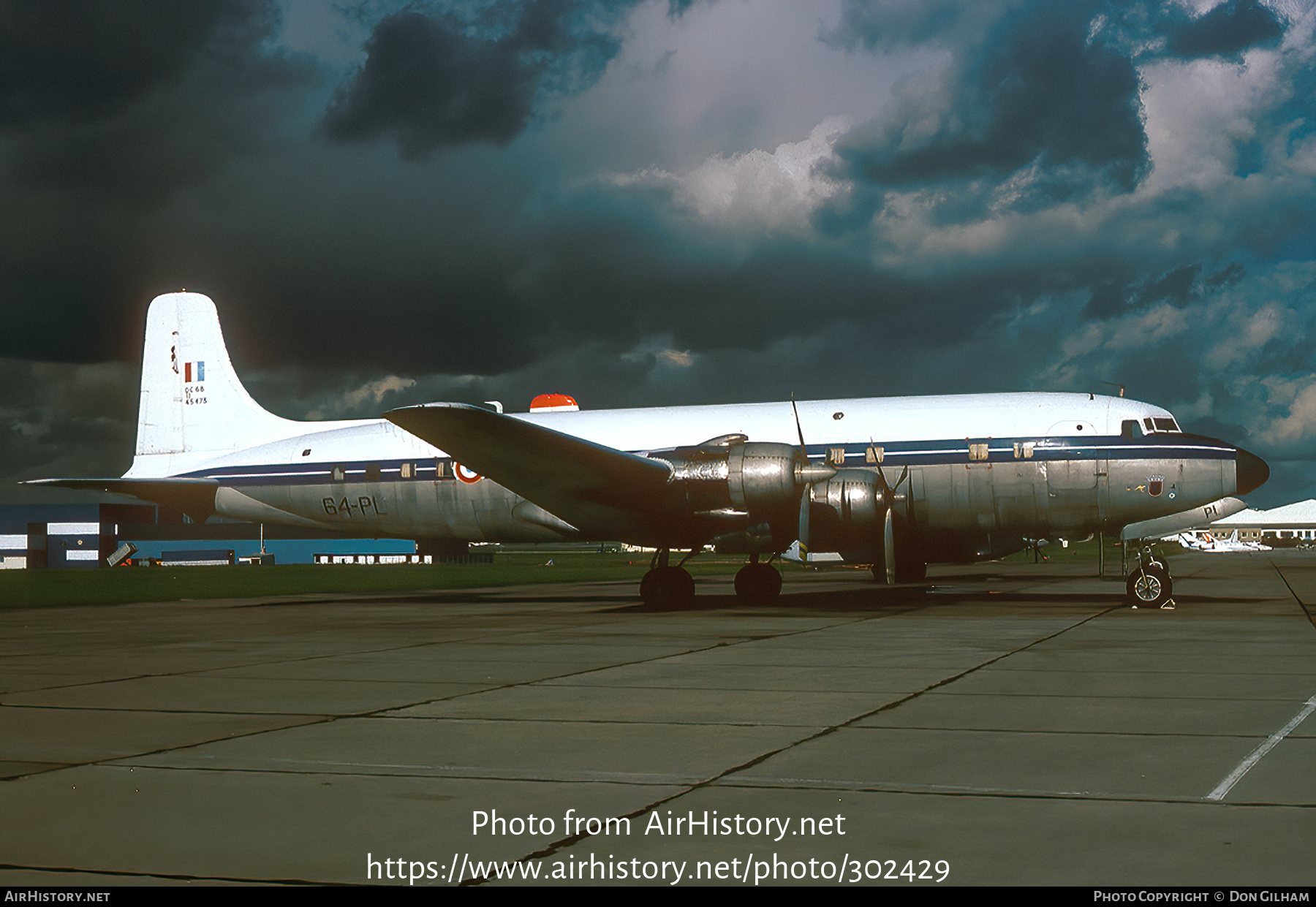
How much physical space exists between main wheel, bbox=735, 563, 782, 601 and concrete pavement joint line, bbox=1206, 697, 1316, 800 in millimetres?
14060

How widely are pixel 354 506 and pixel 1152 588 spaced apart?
16.9 m

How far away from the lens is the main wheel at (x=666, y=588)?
20672 mm

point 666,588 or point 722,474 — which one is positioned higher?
point 722,474

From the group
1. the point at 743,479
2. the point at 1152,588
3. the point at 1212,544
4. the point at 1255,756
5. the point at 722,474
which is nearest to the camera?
the point at 1255,756

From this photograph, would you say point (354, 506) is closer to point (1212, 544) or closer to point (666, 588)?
point (666, 588)

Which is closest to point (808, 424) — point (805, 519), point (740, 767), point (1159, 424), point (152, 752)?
point (805, 519)

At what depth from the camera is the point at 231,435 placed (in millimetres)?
27000

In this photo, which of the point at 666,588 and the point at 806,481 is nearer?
the point at 806,481

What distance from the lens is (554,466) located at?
65.0ft

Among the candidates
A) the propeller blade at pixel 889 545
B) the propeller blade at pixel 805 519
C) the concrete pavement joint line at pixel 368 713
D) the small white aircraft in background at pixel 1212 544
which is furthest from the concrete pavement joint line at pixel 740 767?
the small white aircraft in background at pixel 1212 544

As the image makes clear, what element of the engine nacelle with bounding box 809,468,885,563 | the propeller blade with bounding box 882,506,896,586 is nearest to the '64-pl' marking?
the engine nacelle with bounding box 809,468,885,563

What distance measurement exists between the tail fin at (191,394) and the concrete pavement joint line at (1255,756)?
23.5m

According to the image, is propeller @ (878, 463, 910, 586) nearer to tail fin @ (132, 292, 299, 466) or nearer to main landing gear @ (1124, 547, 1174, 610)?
main landing gear @ (1124, 547, 1174, 610)

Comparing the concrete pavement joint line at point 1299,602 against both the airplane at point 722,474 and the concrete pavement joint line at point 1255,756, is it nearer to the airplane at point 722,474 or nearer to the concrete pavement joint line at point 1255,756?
the airplane at point 722,474
